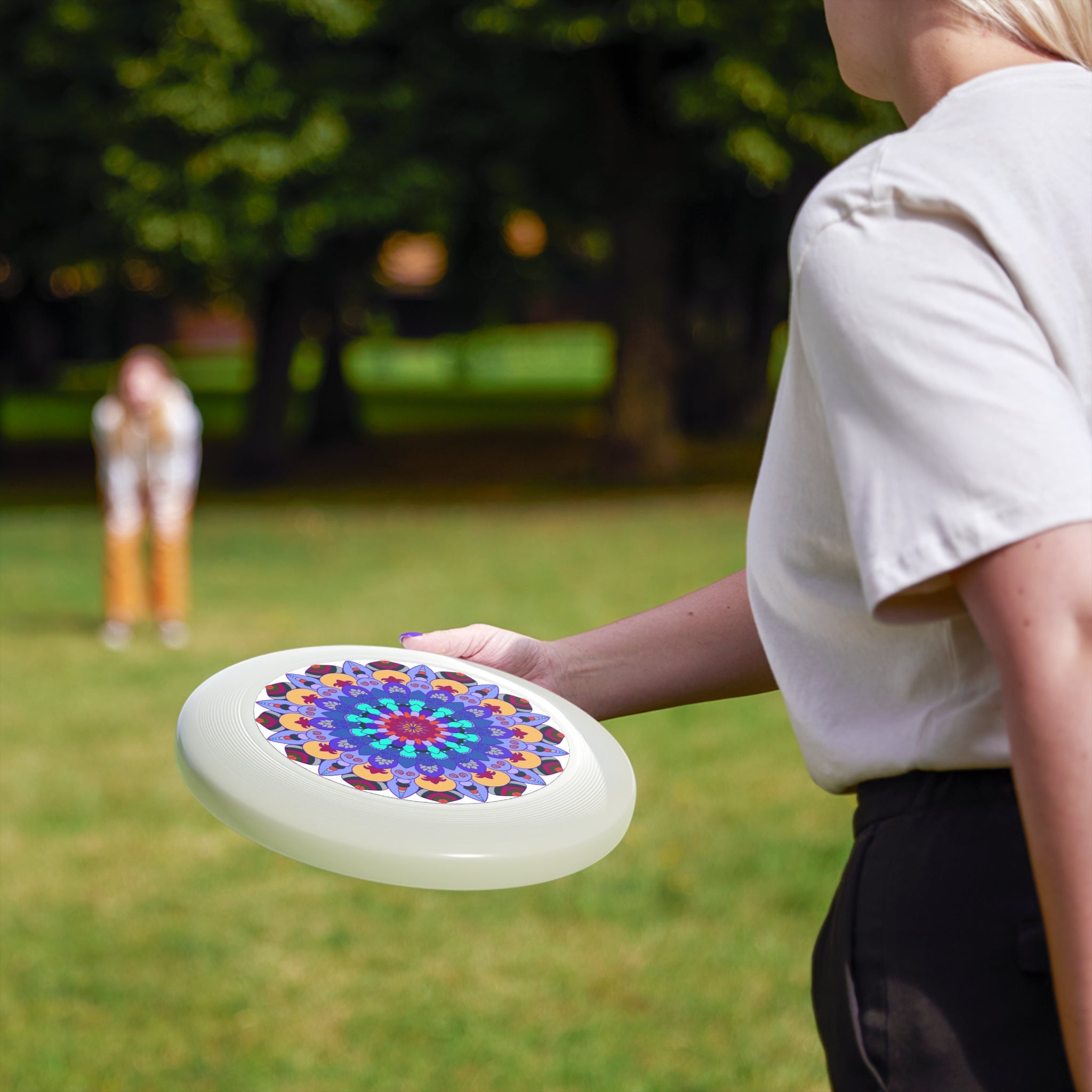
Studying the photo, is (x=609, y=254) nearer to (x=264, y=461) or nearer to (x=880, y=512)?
(x=264, y=461)

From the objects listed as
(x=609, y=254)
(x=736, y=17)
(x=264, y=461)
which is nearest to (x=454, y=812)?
(x=736, y=17)

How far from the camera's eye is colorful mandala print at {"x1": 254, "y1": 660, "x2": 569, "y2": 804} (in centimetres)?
143

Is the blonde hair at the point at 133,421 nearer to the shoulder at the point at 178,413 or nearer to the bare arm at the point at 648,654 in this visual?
the shoulder at the point at 178,413

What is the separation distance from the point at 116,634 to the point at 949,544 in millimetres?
9017

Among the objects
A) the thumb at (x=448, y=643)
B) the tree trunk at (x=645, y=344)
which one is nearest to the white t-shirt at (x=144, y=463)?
the thumb at (x=448, y=643)

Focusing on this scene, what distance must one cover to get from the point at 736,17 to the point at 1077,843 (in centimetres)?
1477

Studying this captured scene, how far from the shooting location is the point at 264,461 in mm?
20719

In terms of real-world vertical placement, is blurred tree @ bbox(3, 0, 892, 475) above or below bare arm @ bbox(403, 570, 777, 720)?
below

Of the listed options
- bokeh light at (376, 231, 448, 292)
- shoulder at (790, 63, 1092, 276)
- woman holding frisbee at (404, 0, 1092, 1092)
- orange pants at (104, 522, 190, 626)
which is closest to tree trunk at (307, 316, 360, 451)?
bokeh light at (376, 231, 448, 292)

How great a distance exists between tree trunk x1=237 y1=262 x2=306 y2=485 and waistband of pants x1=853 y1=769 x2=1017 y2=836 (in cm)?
1990

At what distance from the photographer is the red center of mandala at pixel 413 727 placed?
5.01ft

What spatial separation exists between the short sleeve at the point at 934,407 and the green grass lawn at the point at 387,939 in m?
3.09

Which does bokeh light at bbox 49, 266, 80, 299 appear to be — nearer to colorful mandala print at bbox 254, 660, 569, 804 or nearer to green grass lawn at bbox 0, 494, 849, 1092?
green grass lawn at bbox 0, 494, 849, 1092

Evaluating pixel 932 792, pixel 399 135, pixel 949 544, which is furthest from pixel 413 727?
pixel 399 135
